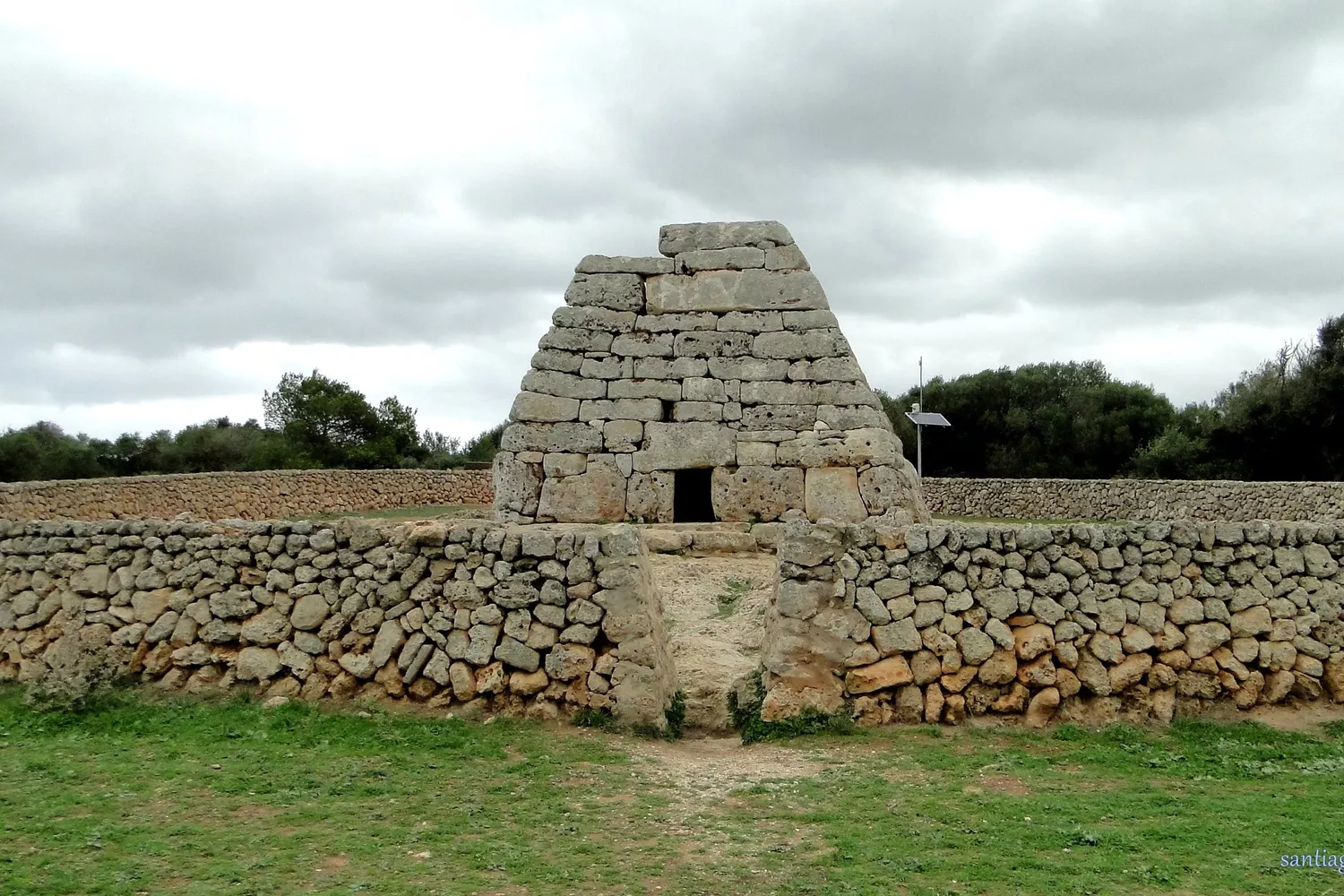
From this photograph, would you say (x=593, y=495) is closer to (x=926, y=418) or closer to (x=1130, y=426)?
(x=926, y=418)

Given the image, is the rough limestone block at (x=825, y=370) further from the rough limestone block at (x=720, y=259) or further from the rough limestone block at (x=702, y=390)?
the rough limestone block at (x=720, y=259)

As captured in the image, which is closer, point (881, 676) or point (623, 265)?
point (881, 676)

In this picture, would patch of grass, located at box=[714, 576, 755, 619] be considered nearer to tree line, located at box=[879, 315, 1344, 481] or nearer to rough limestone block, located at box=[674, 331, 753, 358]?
rough limestone block, located at box=[674, 331, 753, 358]

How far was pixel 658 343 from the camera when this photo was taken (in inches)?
500

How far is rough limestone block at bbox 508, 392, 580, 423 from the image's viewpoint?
1258cm

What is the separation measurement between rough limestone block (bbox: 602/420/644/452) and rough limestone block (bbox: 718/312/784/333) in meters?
1.63

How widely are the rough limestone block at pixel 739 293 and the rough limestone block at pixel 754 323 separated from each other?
0.30 ft

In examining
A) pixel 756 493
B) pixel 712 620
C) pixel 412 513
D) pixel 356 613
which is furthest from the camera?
pixel 412 513

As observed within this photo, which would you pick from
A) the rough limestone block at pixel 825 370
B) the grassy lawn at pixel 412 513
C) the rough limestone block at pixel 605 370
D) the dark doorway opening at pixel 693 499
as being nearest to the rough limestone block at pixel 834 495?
the rough limestone block at pixel 825 370

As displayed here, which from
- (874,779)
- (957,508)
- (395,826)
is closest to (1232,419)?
(957,508)

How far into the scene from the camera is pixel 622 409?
41.1 feet

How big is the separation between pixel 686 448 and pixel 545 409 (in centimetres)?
180

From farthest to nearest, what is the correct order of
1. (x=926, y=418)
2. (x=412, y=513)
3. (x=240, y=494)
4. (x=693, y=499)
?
(x=926, y=418)
(x=412, y=513)
(x=240, y=494)
(x=693, y=499)

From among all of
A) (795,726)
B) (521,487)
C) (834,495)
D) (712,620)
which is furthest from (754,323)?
(795,726)
